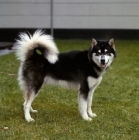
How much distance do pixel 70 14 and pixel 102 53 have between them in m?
10.3

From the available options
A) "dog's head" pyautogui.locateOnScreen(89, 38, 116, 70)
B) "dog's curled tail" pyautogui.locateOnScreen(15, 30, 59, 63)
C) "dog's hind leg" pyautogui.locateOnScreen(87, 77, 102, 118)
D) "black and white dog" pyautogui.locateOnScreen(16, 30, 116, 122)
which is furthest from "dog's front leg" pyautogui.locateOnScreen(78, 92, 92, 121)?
"dog's curled tail" pyautogui.locateOnScreen(15, 30, 59, 63)

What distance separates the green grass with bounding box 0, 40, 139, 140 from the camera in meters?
4.61

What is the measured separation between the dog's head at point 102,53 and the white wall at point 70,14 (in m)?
9.98

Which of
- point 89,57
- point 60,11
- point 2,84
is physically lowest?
point 60,11

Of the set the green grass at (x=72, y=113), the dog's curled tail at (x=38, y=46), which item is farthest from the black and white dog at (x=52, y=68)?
the green grass at (x=72, y=113)

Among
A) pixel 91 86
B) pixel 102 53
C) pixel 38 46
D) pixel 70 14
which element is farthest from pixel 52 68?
pixel 70 14

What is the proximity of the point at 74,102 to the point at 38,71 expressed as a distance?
1.14m

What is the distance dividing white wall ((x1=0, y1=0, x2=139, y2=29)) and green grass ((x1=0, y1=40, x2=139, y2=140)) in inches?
263

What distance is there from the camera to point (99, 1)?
15.1 metres

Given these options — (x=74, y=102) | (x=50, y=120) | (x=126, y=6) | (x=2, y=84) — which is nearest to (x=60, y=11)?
(x=126, y=6)

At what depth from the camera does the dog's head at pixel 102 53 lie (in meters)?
5.17

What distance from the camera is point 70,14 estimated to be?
15328mm

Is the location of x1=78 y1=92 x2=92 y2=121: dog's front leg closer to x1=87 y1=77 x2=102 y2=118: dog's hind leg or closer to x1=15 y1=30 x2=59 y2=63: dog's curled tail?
x1=87 y1=77 x2=102 y2=118: dog's hind leg

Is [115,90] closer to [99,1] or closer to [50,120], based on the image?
[50,120]
